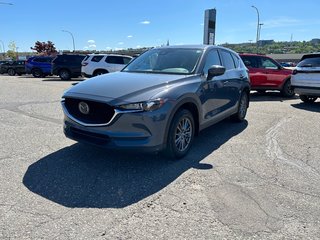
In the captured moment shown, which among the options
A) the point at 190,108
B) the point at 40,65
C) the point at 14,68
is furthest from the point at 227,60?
the point at 14,68

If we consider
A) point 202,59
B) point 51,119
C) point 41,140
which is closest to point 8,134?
point 41,140

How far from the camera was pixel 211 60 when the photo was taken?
17.9 feet

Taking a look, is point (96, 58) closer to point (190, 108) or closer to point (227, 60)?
point (227, 60)

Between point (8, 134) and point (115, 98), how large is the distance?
10.3 feet

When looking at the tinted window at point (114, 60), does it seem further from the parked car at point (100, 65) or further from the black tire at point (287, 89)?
the black tire at point (287, 89)

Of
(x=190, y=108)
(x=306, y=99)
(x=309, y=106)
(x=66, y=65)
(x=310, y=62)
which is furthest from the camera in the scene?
(x=66, y=65)

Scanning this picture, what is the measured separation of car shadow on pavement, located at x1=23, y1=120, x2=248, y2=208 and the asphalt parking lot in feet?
0.04

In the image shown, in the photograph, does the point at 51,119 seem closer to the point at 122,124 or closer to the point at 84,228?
the point at 122,124

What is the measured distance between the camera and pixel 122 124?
12.4ft

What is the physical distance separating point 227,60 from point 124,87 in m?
3.04

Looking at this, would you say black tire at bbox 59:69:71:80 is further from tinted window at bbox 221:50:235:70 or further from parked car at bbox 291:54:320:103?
tinted window at bbox 221:50:235:70

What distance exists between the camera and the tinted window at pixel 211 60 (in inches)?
202

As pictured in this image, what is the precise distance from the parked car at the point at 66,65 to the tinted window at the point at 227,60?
16.5 metres

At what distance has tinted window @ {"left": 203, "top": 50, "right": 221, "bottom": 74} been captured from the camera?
514cm
